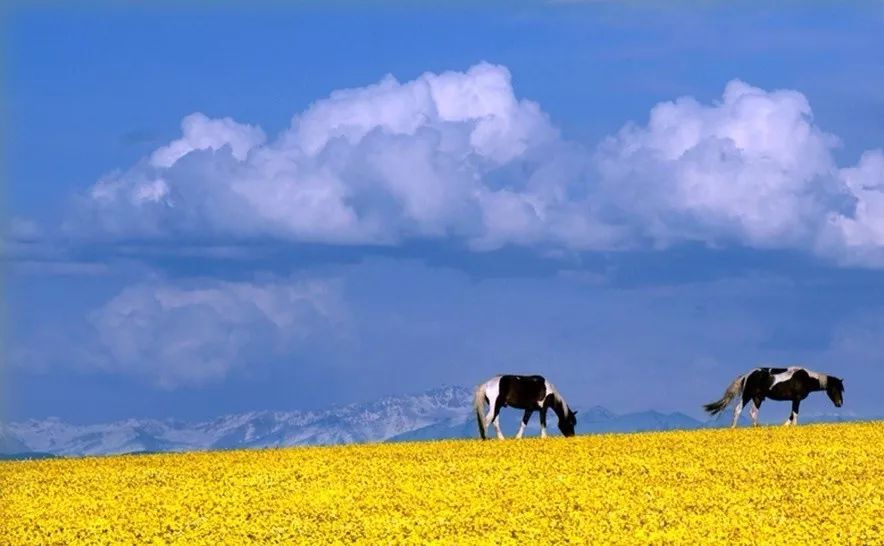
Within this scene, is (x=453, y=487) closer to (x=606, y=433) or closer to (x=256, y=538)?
(x=256, y=538)

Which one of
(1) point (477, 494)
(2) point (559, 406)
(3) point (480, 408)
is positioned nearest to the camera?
(1) point (477, 494)

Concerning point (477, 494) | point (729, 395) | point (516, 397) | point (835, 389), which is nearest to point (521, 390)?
point (516, 397)

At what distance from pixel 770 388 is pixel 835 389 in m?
3.05

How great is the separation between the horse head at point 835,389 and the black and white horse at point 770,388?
481mm

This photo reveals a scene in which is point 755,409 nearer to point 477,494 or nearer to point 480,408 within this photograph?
point 480,408

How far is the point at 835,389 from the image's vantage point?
43781 mm

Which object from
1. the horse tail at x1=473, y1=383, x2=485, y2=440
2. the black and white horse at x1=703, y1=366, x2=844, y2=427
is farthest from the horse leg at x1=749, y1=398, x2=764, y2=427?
the horse tail at x1=473, y1=383, x2=485, y2=440

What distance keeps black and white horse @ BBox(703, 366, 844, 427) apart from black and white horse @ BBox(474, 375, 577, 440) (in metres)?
5.71

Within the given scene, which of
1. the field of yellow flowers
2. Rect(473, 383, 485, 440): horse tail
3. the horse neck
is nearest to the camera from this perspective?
the field of yellow flowers

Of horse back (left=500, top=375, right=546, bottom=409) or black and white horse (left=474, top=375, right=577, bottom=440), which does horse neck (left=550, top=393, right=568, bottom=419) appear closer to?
black and white horse (left=474, top=375, right=577, bottom=440)

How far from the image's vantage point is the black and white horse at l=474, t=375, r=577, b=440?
39.3m

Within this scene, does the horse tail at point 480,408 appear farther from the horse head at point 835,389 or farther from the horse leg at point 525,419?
the horse head at point 835,389

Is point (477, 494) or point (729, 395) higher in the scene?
point (729, 395)

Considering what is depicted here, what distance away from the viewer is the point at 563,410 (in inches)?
1636
